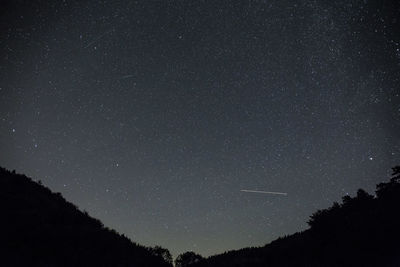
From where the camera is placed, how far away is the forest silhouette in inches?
486

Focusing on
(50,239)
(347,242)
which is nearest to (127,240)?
(50,239)

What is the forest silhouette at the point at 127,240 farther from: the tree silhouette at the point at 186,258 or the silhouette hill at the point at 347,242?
the tree silhouette at the point at 186,258

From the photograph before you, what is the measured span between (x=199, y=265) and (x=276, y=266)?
6.86 m

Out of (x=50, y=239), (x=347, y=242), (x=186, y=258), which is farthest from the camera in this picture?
(x=186, y=258)

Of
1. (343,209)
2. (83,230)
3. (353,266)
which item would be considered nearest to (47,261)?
(83,230)

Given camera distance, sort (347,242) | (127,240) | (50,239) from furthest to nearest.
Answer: (127,240) → (347,242) → (50,239)

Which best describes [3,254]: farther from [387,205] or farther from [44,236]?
[387,205]

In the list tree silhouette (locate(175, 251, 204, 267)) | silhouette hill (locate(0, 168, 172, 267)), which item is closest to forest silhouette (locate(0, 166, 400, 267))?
silhouette hill (locate(0, 168, 172, 267))

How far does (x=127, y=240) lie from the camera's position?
18.3 meters

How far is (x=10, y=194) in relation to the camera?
19.3 m

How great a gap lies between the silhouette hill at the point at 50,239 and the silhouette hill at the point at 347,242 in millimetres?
5992

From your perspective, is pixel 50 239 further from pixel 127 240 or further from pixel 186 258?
pixel 186 258

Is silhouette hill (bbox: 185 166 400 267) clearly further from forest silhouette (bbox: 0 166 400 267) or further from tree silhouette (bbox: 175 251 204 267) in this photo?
tree silhouette (bbox: 175 251 204 267)

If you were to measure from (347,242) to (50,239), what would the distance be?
531 inches
